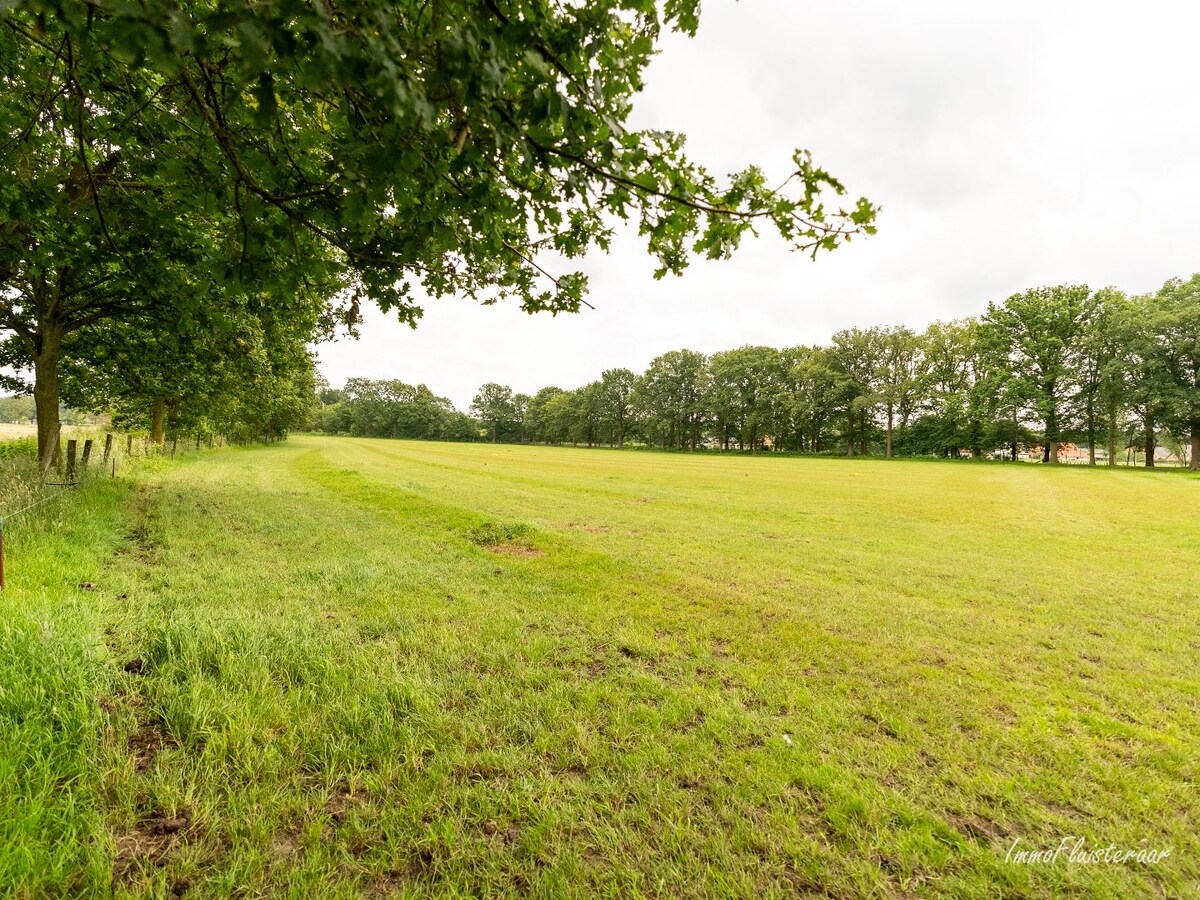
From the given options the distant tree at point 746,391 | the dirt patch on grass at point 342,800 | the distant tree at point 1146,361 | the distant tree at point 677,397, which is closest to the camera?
the dirt patch on grass at point 342,800

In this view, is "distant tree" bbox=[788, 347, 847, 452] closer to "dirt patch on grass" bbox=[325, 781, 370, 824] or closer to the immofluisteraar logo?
the immofluisteraar logo

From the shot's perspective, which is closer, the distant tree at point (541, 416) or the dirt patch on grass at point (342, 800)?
the dirt patch on grass at point (342, 800)

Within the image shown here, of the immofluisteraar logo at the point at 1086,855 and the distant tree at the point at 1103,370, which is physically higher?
the distant tree at the point at 1103,370

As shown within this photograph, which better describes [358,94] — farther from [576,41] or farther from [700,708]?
[700,708]

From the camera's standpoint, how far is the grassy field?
2518 millimetres

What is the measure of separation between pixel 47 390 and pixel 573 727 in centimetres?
1594

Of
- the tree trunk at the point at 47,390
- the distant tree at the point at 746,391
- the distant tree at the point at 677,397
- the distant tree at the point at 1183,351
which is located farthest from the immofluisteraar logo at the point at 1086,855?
the distant tree at the point at 677,397

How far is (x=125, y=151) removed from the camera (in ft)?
20.0

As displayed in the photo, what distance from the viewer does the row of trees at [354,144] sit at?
2.02 meters

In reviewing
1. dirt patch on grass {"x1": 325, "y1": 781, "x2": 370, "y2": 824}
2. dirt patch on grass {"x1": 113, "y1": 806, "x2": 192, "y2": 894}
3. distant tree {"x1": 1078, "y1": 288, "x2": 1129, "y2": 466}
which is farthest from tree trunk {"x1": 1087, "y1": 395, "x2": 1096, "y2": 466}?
dirt patch on grass {"x1": 113, "y1": 806, "x2": 192, "y2": 894}

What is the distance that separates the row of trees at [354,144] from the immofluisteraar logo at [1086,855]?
12.7ft

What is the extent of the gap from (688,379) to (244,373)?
86446mm

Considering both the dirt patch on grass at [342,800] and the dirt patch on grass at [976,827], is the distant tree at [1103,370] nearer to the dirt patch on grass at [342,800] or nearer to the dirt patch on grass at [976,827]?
the dirt patch on grass at [976,827]

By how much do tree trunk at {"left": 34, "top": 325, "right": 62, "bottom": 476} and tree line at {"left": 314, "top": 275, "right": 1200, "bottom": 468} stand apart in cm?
7231
